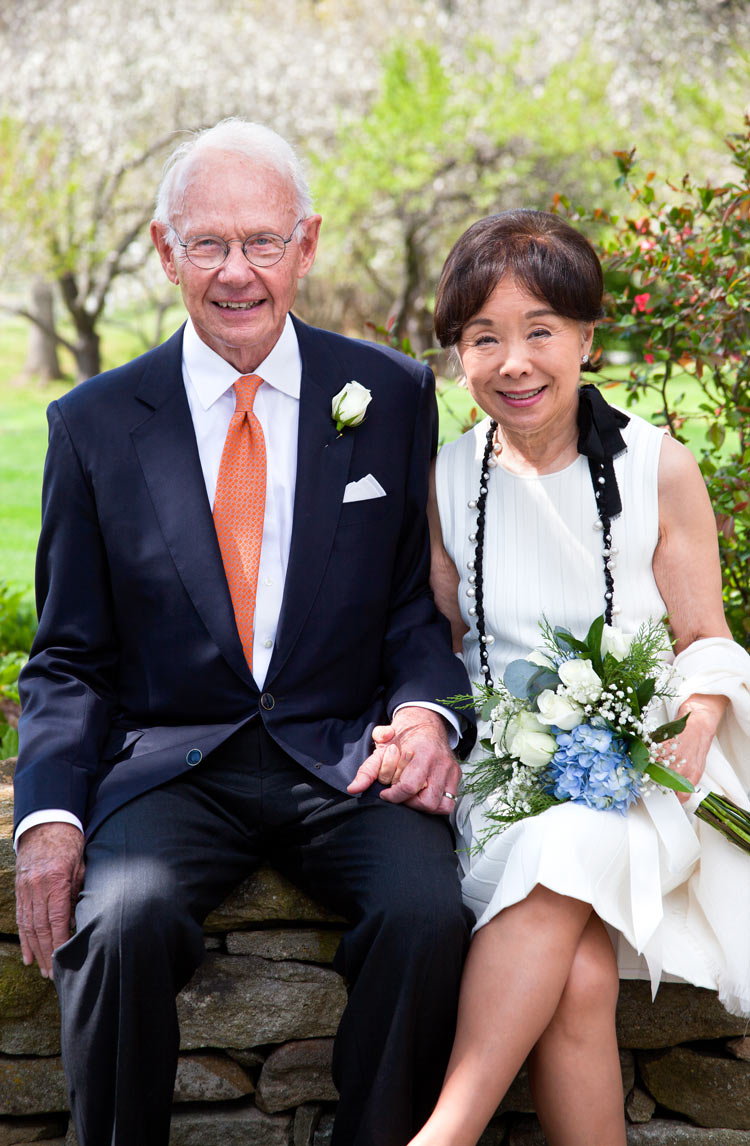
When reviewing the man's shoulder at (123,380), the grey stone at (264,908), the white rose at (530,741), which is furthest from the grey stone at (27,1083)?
the man's shoulder at (123,380)

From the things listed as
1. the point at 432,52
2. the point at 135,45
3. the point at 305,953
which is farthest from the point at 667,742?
the point at 135,45

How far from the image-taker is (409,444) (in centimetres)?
289

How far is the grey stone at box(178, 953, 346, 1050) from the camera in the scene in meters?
2.60

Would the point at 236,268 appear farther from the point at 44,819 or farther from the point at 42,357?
the point at 42,357

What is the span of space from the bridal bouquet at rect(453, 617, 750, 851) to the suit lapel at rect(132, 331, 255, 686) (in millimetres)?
626

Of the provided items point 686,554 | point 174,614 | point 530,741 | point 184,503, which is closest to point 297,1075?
point 530,741

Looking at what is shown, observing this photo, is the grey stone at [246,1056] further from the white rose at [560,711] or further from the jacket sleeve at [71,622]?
the white rose at [560,711]

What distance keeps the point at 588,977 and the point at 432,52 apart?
12835 mm

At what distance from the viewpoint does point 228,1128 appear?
8.75 feet

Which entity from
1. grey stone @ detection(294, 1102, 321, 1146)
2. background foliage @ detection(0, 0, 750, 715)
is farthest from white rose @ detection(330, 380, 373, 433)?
background foliage @ detection(0, 0, 750, 715)

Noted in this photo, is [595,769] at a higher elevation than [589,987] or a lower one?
higher

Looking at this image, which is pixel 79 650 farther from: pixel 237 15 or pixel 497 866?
pixel 237 15

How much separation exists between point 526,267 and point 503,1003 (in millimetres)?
1605

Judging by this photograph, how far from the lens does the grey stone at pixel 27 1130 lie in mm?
2695
